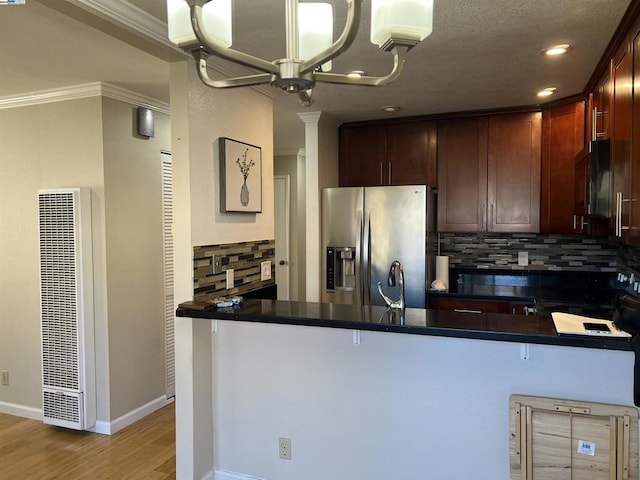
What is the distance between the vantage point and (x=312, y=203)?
3.69 m

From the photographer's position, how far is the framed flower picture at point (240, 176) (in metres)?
2.49

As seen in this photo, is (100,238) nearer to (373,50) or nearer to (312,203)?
(312,203)

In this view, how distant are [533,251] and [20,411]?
4208mm

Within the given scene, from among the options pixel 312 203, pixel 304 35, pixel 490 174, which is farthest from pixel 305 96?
pixel 490 174

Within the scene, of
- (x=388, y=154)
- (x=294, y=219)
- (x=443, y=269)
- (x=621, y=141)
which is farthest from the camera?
(x=294, y=219)

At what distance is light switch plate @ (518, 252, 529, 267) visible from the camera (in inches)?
153

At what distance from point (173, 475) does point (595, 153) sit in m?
2.90

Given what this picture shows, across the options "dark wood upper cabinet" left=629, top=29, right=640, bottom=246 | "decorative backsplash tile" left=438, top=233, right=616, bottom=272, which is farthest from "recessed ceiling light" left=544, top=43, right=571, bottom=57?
"decorative backsplash tile" left=438, top=233, right=616, bottom=272

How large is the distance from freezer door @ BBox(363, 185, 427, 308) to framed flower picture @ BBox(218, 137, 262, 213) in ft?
3.17

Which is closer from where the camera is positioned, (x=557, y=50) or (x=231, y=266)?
(x=557, y=50)

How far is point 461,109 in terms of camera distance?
3.61 metres

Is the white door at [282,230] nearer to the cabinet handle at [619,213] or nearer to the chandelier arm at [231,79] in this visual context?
the cabinet handle at [619,213]

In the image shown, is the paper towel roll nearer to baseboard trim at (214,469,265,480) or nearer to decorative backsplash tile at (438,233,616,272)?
decorative backsplash tile at (438,233,616,272)

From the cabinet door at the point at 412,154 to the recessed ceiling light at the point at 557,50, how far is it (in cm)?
143
